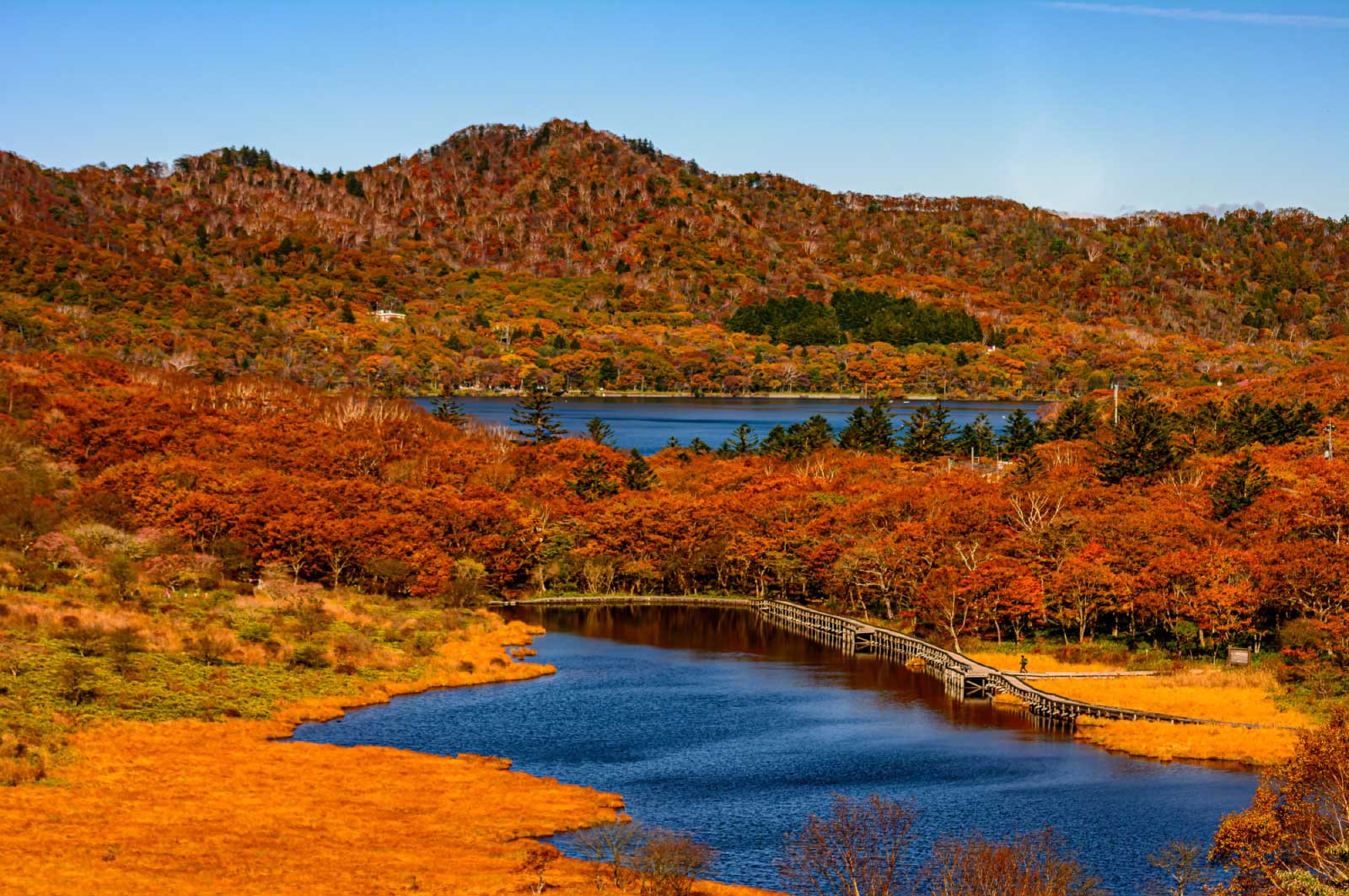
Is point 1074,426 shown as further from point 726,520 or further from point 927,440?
point 726,520

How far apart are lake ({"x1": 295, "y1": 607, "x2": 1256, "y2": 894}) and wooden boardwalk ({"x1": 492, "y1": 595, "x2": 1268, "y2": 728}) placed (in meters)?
1.35

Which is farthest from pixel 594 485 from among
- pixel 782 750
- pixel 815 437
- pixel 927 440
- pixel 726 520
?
pixel 782 750

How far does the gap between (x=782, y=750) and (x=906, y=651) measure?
24.8 meters

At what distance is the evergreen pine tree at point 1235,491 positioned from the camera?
94.8 meters

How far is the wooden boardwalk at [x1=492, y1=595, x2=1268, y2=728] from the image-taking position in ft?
231

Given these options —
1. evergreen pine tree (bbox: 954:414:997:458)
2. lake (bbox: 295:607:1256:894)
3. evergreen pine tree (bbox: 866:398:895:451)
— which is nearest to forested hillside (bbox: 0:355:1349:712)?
evergreen pine tree (bbox: 866:398:895:451)

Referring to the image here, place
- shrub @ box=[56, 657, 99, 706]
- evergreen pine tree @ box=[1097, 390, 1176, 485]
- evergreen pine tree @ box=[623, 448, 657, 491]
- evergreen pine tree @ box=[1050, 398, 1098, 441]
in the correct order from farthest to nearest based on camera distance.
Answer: evergreen pine tree @ box=[1050, 398, 1098, 441] → evergreen pine tree @ box=[623, 448, 657, 491] → evergreen pine tree @ box=[1097, 390, 1176, 485] → shrub @ box=[56, 657, 99, 706]

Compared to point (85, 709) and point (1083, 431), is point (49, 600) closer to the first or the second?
point (85, 709)

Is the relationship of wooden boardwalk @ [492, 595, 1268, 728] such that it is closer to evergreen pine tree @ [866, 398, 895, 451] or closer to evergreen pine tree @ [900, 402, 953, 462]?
evergreen pine tree @ [900, 402, 953, 462]

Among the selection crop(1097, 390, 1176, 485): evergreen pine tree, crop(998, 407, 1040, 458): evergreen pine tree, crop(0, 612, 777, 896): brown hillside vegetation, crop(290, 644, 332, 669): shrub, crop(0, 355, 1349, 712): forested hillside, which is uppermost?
crop(998, 407, 1040, 458): evergreen pine tree

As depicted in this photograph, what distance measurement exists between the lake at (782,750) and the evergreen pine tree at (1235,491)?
87.8ft

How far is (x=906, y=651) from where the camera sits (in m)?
89.1

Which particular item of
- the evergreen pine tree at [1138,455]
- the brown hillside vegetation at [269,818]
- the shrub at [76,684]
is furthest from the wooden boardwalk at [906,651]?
the shrub at [76,684]

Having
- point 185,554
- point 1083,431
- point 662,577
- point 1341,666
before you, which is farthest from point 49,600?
point 1083,431
